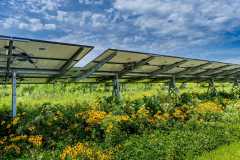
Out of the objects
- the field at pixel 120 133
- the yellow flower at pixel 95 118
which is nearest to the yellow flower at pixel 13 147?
the field at pixel 120 133

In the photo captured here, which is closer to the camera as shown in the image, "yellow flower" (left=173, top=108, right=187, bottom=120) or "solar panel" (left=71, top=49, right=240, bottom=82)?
"yellow flower" (left=173, top=108, right=187, bottom=120)

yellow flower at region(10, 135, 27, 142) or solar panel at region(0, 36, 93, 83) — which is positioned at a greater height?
solar panel at region(0, 36, 93, 83)

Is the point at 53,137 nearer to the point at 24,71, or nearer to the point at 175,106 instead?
the point at 24,71

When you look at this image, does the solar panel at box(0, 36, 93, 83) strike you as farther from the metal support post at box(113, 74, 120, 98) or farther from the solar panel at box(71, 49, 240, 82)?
the metal support post at box(113, 74, 120, 98)

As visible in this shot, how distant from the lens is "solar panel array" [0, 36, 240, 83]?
461 inches

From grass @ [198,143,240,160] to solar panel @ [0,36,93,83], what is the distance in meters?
5.42

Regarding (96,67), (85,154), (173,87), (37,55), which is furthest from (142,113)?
(173,87)

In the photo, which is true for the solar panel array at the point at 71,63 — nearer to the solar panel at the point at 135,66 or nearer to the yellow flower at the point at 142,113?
the solar panel at the point at 135,66

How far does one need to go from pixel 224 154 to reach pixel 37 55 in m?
7.19

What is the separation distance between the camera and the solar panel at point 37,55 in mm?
11195

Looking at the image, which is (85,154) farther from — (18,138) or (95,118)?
(95,118)

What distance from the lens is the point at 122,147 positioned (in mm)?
9992

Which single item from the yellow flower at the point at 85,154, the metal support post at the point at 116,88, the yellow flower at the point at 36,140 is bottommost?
the yellow flower at the point at 85,154

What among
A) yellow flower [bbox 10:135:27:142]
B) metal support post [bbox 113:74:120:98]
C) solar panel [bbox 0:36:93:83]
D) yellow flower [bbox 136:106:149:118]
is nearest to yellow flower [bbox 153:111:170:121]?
yellow flower [bbox 136:106:149:118]
